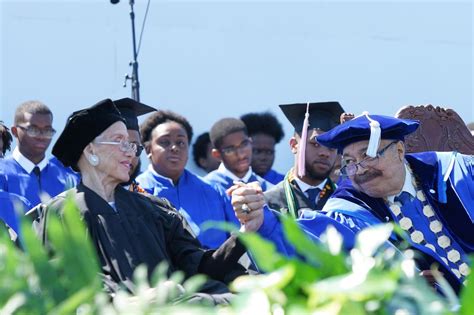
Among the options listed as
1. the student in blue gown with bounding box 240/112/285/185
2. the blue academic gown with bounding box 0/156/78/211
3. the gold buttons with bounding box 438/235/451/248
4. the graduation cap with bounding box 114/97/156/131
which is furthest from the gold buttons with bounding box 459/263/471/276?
the student in blue gown with bounding box 240/112/285/185

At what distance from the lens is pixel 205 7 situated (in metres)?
8.08

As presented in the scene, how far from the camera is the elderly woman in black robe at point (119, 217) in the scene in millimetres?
3770

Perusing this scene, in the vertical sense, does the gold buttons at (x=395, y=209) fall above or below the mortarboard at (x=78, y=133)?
below

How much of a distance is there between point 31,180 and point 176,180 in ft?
3.04

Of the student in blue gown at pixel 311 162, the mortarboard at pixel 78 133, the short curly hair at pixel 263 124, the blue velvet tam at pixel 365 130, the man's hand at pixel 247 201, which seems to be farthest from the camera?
the short curly hair at pixel 263 124

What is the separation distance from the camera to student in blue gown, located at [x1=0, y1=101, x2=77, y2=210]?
5.73 m

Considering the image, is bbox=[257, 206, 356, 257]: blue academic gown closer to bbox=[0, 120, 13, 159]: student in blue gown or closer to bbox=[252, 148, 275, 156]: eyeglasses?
bbox=[0, 120, 13, 159]: student in blue gown

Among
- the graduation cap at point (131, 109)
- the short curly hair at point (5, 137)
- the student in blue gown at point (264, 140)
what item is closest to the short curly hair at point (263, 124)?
the student in blue gown at point (264, 140)

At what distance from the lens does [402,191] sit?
4305 mm

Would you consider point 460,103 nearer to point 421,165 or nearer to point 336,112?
point 336,112

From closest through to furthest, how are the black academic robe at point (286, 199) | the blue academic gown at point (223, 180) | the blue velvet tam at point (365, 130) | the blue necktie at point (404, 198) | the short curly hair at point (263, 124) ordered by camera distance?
the blue velvet tam at point (365, 130), the blue necktie at point (404, 198), the black academic robe at point (286, 199), the blue academic gown at point (223, 180), the short curly hair at point (263, 124)

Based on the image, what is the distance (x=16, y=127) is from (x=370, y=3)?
405cm

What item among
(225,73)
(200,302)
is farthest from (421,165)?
(225,73)

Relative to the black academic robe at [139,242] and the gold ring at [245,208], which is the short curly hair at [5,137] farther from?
the gold ring at [245,208]
